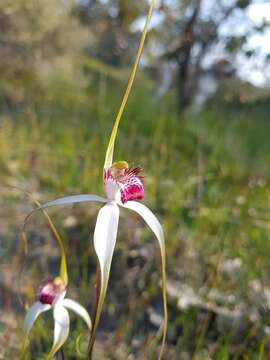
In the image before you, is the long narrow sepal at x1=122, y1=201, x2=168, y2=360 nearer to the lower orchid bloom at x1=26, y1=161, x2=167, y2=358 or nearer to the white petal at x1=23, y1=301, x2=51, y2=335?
the lower orchid bloom at x1=26, y1=161, x2=167, y2=358

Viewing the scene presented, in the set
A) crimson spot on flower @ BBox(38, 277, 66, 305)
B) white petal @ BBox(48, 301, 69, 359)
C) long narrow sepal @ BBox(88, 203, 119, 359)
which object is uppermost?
long narrow sepal @ BBox(88, 203, 119, 359)

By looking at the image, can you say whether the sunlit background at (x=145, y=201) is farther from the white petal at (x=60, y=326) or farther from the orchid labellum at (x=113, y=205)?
the orchid labellum at (x=113, y=205)

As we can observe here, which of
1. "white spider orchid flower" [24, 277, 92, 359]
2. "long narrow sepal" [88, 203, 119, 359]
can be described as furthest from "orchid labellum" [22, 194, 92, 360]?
"long narrow sepal" [88, 203, 119, 359]

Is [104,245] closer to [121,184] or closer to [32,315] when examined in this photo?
[121,184]

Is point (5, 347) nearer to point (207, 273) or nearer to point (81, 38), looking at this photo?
point (207, 273)

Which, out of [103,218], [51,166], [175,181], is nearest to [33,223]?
[51,166]

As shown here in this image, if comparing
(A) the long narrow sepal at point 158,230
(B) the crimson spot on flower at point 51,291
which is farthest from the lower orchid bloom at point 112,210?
(B) the crimson spot on flower at point 51,291
